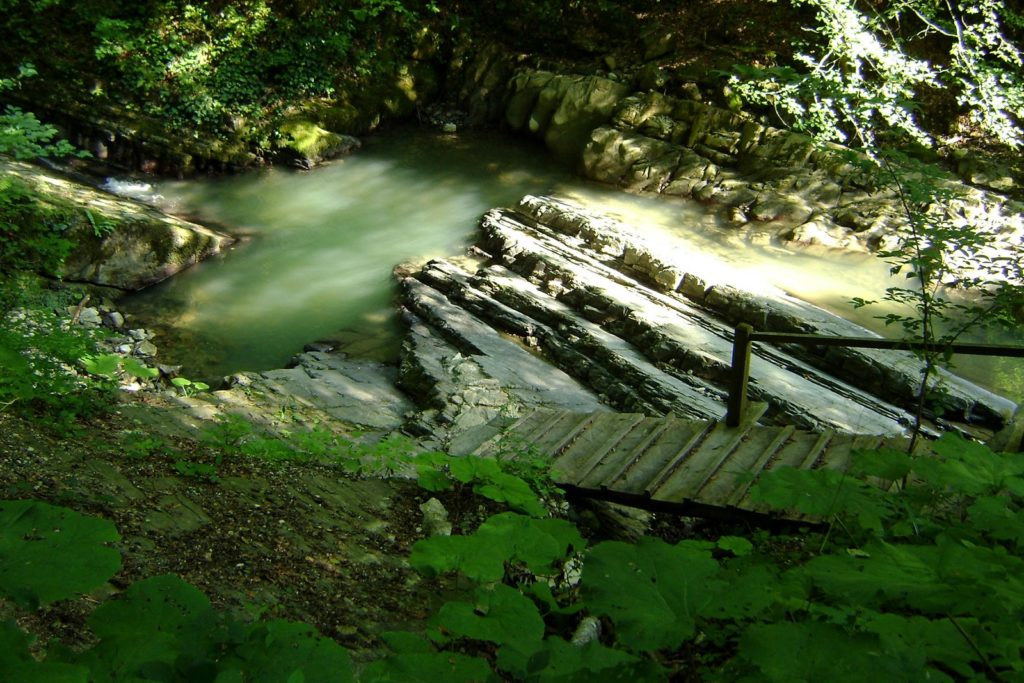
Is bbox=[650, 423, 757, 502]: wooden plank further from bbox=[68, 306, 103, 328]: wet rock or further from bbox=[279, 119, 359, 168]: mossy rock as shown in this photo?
bbox=[279, 119, 359, 168]: mossy rock

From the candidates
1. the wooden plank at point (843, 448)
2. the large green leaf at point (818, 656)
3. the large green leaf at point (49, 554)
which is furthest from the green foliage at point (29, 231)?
the large green leaf at point (818, 656)

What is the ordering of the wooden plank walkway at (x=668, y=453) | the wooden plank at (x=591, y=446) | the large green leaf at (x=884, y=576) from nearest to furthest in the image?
the large green leaf at (x=884, y=576) → the wooden plank walkway at (x=668, y=453) → the wooden plank at (x=591, y=446)

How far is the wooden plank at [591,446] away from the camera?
4.64m

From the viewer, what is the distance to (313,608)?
2838mm

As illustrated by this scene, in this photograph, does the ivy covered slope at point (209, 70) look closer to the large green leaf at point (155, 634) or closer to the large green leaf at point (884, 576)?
the large green leaf at point (155, 634)

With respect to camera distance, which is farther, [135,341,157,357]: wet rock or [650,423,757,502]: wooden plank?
[135,341,157,357]: wet rock

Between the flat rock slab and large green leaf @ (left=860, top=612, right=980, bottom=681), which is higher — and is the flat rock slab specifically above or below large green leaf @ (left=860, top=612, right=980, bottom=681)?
below

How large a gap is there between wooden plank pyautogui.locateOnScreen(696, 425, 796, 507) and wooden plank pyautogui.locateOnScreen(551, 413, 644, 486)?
81 cm

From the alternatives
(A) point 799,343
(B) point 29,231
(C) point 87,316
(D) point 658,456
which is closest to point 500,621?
(D) point 658,456

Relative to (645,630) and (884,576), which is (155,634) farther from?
(884,576)

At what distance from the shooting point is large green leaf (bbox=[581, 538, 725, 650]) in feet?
4.83

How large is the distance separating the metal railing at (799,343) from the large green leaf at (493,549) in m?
2.63

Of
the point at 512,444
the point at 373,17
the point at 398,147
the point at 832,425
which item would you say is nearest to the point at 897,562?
the point at 512,444

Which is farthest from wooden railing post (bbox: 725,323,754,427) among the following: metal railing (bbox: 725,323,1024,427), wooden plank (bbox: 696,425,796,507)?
wooden plank (bbox: 696,425,796,507)
